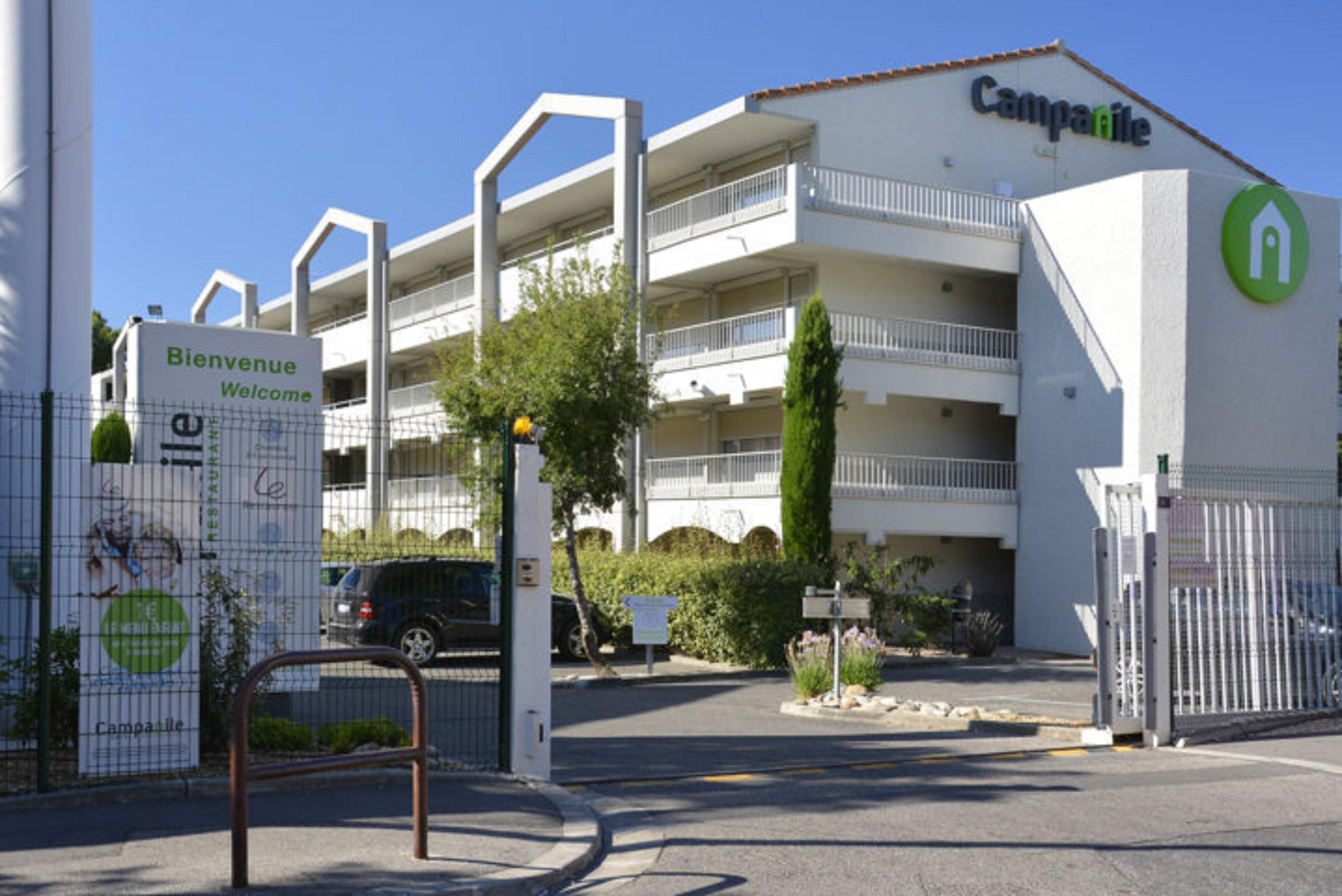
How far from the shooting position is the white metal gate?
13.0m

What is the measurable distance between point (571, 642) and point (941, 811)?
14306 mm

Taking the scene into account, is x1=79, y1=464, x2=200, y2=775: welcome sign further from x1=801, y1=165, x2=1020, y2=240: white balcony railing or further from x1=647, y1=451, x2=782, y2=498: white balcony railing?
x1=801, y1=165, x2=1020, y2=240: white balcony railing

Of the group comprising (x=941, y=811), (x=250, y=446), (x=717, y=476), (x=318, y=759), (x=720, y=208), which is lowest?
(x=941, y=811)

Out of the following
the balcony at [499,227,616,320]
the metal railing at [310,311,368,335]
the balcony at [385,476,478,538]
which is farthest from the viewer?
the metal railing at [310,311,368,335]

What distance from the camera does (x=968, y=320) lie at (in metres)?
30.0

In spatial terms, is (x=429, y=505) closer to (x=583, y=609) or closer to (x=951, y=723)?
(x=951, y=723)

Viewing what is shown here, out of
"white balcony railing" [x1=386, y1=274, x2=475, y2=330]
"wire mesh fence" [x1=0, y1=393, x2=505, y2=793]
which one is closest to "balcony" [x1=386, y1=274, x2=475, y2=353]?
"white balcony railing" [x1=386, y1=274, x2=475, y2=330]

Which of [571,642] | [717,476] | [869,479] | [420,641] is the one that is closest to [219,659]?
[420,641]

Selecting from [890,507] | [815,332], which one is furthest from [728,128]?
[890,507]

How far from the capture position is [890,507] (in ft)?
87.9

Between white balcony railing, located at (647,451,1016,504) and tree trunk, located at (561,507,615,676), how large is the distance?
5.90 metres

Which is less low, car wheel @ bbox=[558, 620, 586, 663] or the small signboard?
the small signboard

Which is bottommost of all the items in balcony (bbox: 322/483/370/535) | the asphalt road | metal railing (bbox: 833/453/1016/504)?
the asphalt road

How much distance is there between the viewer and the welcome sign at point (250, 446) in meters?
11.0
